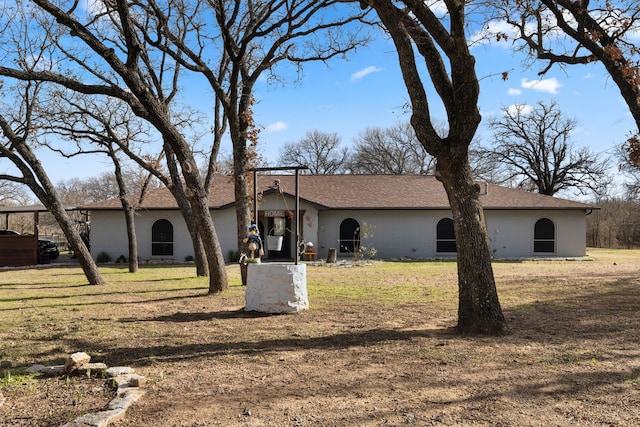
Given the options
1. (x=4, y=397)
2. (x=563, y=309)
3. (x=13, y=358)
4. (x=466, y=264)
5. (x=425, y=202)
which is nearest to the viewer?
(x=4, y=397)

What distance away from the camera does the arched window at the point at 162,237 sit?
2428 centimetres

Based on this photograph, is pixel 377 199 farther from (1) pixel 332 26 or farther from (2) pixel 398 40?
(2) pixel 398 40

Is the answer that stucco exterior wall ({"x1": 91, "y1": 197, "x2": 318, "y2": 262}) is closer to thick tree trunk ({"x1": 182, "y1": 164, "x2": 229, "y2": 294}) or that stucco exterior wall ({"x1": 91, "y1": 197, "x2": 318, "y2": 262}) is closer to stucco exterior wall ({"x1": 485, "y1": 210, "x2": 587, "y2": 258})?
stucco exterior wall ({"x1": 485, "y1": 210, "x2": 587, "y2": 258})

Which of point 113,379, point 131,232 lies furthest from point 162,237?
point 113,379

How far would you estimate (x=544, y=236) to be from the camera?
81.8 ft

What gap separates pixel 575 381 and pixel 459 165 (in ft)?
10.5

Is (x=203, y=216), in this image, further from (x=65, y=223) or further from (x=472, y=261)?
(x=472, y=261)

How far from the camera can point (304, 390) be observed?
4.71 m

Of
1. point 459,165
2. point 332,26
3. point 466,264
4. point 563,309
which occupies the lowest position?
point 563,309

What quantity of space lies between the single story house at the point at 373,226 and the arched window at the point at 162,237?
0.15 feet

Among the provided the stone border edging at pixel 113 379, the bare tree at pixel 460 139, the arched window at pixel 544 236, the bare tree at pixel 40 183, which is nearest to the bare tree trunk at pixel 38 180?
the bare tree at pixel 40 183

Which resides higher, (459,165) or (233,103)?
(233,103)

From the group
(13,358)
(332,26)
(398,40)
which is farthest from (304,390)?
(332,26)

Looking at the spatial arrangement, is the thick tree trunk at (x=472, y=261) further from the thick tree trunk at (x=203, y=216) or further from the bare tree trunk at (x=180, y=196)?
the bare tree trunk at (x=180, y=196)
